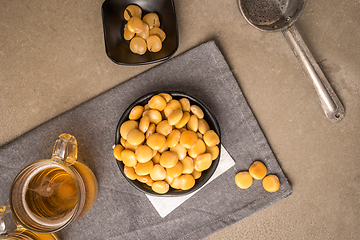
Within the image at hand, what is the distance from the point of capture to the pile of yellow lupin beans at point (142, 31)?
55 cm

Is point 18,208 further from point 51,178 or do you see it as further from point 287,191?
point 287,191

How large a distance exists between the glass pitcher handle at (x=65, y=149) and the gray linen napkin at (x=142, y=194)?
4 centimetres

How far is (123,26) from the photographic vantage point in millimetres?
584

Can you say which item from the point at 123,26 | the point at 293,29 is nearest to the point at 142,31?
the point at 123,26

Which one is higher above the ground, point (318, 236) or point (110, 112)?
point (110, 112)

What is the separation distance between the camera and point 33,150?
0.57 metres

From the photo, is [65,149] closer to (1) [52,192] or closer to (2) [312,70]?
(1) [52,192]

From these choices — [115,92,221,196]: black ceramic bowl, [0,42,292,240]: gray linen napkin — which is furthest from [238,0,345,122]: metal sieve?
[115,92,221,196]: black ceramic bowl

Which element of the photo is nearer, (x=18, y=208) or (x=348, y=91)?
(x=18, y=208)

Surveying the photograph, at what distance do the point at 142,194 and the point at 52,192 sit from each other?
0.65 feet

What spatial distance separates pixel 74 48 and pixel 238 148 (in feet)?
1.69

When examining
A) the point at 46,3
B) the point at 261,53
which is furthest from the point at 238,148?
the point at 46,3

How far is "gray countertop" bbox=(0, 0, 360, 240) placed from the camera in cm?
61

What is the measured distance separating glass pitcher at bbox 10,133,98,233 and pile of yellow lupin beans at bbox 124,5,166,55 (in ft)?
0.91
